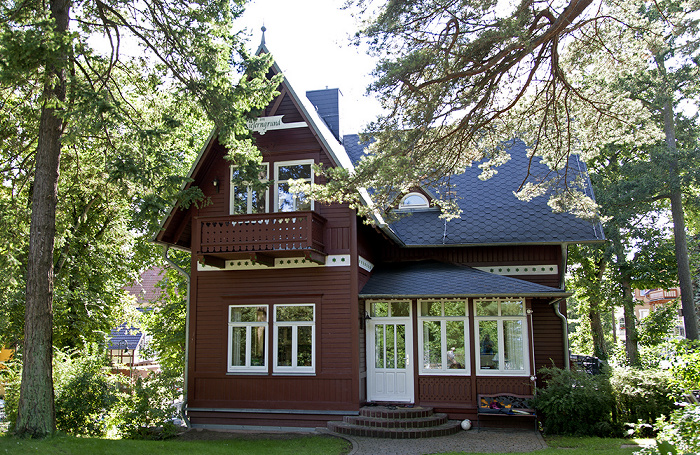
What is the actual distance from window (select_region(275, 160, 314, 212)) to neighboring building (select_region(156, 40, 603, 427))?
27 millimetres

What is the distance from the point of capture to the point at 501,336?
13.8m

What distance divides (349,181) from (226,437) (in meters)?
6.47

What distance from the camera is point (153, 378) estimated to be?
43.0ft

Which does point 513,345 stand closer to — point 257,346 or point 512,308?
point 512,308

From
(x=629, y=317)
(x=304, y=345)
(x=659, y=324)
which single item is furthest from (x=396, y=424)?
(x=629, y=317)

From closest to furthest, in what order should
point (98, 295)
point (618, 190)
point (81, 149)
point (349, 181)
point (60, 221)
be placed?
point (349, 181)
point (81, 149)
point (60, 221)
point (98, 295)
point (618, 190)

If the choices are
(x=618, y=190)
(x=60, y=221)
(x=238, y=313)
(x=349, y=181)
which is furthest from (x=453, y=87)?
(x=618, y=190)

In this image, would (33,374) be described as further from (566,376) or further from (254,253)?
(566,376)

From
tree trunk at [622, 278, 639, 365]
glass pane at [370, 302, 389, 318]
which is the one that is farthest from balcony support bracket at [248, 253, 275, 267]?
tree trunk at [622, 278, 639, 365]

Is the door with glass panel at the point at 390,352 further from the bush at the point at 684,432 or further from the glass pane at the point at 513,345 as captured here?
the bush at the point at 684,432

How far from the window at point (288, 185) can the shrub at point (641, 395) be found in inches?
316

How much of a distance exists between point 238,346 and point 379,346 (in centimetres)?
352

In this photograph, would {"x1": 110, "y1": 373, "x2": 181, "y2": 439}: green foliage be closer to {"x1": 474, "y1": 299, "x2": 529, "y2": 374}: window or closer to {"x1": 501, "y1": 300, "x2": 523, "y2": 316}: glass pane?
{"x1": 474, "y1": 299, "x2": 529, "y2": 374}: window

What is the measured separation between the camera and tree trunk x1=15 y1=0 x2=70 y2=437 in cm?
974
